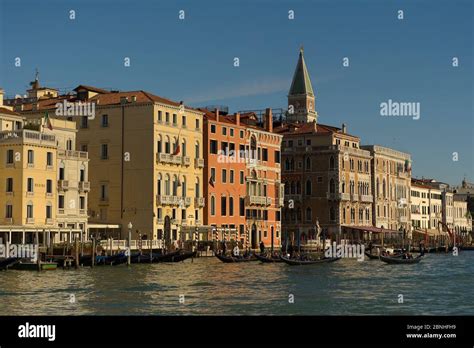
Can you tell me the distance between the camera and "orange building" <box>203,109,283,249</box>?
4112 cm

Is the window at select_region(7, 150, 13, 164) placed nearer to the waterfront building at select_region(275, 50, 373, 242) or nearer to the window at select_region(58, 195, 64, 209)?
the window at select_region(58, 195, 64, 209)

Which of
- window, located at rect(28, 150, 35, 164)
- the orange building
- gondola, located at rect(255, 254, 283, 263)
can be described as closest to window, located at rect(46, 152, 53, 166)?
window, located at rect(28, 150, 35, 164)

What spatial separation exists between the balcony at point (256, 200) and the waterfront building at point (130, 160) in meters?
6.30

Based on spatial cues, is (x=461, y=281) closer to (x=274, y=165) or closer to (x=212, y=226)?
(x=212, y=226)

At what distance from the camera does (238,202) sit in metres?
42.9

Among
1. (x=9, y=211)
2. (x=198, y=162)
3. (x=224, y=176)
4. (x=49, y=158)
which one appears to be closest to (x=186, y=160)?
(x=198, y=162)

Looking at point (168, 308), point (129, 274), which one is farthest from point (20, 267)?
point (168, 308)

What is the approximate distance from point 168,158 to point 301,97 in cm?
3263

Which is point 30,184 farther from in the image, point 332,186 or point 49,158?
point 332,186

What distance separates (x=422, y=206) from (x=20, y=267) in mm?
49024

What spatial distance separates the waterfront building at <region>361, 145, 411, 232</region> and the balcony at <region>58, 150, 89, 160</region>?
27.0m

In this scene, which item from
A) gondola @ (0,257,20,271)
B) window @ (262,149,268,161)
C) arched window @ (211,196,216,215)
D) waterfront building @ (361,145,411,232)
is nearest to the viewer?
gondola @ (0,257,20,271)

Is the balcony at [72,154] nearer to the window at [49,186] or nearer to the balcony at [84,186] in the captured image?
the balcony at [84,186]

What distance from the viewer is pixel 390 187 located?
198 ft
